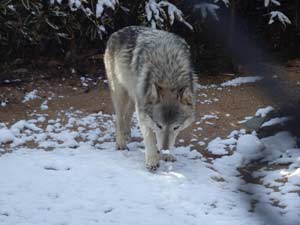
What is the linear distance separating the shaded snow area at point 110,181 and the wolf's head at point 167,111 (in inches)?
16.8

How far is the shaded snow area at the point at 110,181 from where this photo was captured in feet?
11.8

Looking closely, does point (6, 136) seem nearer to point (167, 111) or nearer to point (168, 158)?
point (168, 158)

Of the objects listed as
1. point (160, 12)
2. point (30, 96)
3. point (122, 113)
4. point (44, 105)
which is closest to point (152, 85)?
point (122, 113)

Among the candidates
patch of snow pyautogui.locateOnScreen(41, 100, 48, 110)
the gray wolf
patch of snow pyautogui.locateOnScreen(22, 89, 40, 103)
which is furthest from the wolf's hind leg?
patch of snow pyautogui.locateOnScreen(22, 89, 40, 103)

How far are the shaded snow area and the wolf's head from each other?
43 centimetres

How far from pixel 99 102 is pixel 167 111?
2.36 m

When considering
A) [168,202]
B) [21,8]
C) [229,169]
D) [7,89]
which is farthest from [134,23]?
[168,202]

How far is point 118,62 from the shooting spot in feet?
16.7

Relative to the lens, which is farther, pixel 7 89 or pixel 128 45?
pixel 7 89

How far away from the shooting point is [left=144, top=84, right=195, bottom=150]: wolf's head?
4.18 meters

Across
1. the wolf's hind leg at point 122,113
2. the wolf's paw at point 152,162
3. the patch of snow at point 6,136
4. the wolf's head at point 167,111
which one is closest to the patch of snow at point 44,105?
the patch of snow at point 6,136

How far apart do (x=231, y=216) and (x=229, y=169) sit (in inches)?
40.5

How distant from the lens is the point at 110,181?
423 centimetres

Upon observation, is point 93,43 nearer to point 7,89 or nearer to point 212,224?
point 7,89
